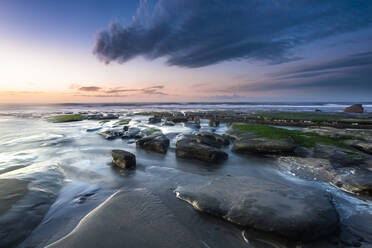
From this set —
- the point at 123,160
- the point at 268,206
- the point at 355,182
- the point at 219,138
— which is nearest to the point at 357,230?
the point at 268,206

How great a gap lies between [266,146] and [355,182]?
381 centimetres

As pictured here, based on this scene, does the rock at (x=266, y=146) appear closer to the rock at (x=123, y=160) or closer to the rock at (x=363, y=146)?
the rock at (x=363, y=146)

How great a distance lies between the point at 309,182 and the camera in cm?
531

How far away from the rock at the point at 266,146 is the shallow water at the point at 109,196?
0.71 meters

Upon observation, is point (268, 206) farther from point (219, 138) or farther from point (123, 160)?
point (219, 138)

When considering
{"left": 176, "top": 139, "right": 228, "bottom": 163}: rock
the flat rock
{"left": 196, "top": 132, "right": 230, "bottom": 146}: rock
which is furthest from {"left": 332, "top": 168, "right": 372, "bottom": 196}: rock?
{"left": 196, "top": 132, "right": 230, "bottom": 146}: rock

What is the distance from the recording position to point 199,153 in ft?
24.5

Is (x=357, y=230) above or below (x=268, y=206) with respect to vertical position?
A: below

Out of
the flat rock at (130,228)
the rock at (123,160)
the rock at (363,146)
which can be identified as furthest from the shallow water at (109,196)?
the rock at (363,146)

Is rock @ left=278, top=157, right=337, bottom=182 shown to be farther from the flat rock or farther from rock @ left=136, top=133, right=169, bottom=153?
rock @ left=136, top=133, right=169, bottom=153

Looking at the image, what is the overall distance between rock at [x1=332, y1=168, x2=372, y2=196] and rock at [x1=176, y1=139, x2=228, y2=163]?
12.5 feet

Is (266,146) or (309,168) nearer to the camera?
(309,168)

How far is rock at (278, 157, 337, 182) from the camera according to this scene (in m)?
5.64

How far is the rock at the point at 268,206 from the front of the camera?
9.90ft
